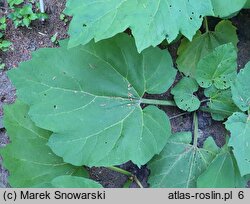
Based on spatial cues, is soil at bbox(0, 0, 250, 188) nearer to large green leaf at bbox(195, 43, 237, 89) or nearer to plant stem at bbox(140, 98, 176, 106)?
plant stem at bbox(140, 98, 176, 106)

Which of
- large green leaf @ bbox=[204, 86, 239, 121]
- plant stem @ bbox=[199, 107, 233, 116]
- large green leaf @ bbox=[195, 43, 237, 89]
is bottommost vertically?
plant stem @ bbox=[199, 107, 233, 116]

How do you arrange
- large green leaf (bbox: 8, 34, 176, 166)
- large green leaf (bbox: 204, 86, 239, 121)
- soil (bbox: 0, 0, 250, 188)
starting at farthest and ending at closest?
soil (bbox: 0, 0, 250, 188) → large green leaf (bbox: 204, 86, 239, 121) → large green leaf (bbox: 8, 34, 176, 166)

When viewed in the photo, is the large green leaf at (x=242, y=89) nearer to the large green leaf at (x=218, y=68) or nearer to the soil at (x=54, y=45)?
the large green leaf at (x=218, y=68)

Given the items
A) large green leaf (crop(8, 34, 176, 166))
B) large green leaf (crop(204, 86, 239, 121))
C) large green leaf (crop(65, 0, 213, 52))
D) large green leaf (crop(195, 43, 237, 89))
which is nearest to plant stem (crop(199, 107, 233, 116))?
large green leaf (crop(204, 86, 239, 121))

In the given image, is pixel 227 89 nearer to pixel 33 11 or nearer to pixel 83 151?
pixel 83 151

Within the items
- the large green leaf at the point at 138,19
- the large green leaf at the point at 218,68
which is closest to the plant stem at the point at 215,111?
the large green leaf at the point at 218,68
